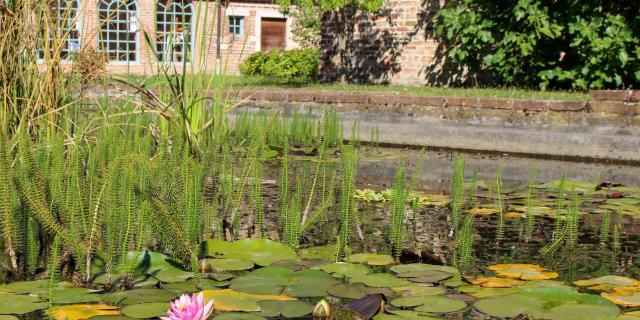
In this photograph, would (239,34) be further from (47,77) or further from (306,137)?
(47,77)

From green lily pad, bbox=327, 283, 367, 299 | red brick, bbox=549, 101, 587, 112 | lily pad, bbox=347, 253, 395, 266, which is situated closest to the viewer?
green lily pad, bbox=327, 283, 367, 299

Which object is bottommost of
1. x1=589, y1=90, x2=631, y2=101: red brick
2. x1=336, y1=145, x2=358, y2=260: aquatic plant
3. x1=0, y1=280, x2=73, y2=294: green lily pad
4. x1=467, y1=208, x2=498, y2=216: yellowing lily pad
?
x1=467, y1=208, x2=498, y2=216: yellowing lily pad

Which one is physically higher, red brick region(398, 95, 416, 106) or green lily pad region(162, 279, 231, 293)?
red brick region(398, 95, 416, 106)

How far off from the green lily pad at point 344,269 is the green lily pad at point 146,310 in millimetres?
709

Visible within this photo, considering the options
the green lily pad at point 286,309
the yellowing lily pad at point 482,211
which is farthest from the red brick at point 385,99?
the green lily pad at point 286,309

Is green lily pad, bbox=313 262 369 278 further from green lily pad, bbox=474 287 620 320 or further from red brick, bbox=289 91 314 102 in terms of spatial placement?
red brick, bbox=289 91 314 102

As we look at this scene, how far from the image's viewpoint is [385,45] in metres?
16.0

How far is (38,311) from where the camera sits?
2.78 m

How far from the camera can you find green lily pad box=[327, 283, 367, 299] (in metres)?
2.96

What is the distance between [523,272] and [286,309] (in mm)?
1054

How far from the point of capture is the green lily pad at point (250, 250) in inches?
137

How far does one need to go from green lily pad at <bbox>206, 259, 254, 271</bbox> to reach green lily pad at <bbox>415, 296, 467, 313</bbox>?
714 mm

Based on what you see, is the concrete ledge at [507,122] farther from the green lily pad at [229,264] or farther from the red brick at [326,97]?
the green lily pad at [229,264]

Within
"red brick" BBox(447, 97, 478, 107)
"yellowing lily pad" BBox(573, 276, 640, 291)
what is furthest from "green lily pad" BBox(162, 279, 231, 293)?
"red brick" BBox(447, 97, 478, 107)
